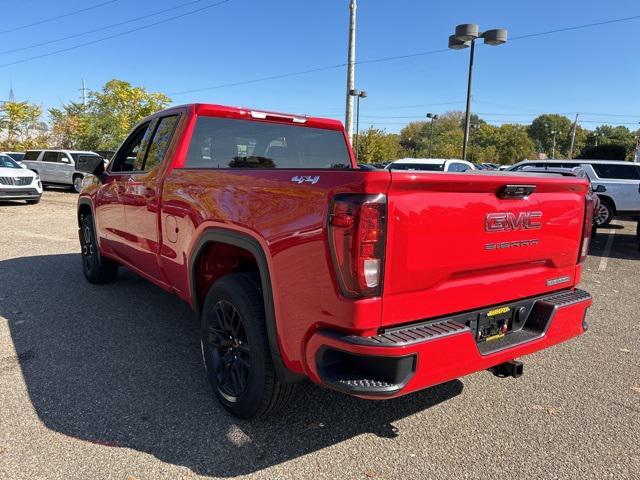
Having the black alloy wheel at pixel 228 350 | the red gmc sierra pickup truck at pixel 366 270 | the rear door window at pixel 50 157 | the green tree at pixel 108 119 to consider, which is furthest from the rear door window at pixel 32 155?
the black alloy wheel at pixel 228 350

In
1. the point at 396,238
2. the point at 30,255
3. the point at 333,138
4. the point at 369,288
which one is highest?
the point at 333,138

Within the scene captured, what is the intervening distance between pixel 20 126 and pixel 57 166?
85.8 feet

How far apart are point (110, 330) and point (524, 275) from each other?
139 inches

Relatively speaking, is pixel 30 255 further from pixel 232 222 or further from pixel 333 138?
pixel 232 222

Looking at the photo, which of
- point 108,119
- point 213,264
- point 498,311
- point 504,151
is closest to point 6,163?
point 213,264

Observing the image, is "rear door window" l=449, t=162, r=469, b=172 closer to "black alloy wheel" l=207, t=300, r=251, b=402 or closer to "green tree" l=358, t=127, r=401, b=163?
"black alloy wheel" l=207, t=300, r=251, b=402

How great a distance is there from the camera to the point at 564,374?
3.73 m

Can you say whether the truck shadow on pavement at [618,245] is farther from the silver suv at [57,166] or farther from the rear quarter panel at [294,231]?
the silver suv at [57,166]

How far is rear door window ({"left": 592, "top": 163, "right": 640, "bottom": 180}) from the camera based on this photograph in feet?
37.8

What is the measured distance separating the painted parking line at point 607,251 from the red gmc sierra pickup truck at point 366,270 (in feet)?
19.7

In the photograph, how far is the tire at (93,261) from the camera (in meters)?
5.70

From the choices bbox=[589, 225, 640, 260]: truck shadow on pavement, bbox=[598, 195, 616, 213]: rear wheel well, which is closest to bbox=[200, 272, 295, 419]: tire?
bbox=[589, 225, 640, 260]: truck shadow on pavement

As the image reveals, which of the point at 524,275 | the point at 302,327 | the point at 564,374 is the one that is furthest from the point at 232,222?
the point at 564,374

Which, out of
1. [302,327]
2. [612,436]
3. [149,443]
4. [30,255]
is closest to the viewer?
[302,327]
